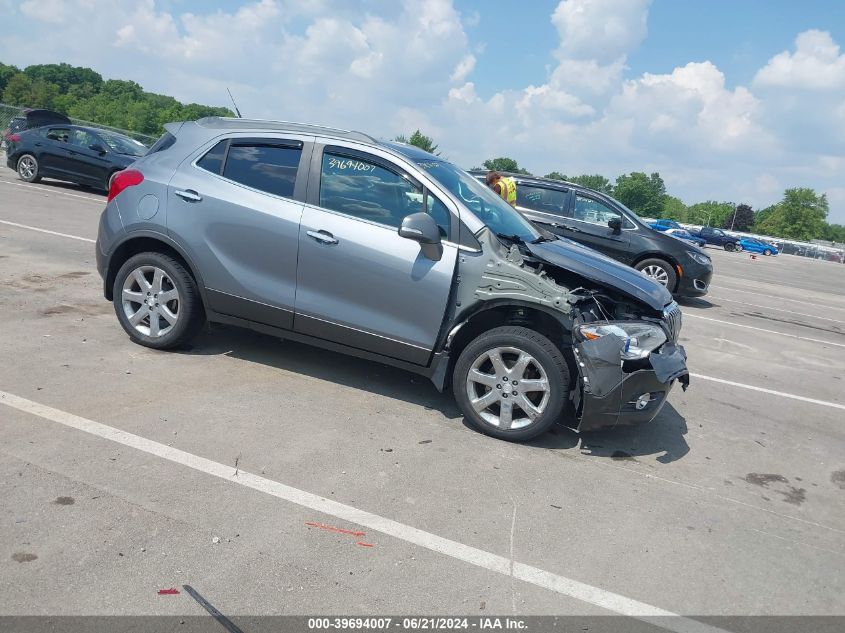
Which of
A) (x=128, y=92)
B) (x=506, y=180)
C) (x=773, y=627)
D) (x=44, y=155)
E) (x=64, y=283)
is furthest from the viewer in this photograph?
(x=128, y=92)

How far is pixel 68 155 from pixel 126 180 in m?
13.4

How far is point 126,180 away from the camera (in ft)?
19.2

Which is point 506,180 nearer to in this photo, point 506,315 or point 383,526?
point 506,315

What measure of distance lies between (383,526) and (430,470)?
0.76 m

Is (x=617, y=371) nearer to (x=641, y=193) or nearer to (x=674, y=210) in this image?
(x=641, y=193)

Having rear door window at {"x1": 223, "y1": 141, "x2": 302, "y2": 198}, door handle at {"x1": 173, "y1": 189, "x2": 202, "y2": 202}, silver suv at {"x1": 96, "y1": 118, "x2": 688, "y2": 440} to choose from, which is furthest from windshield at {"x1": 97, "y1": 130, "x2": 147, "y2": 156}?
rear door window at {"x1": 223, "y1": 141, "x2": 302, "y2": 198}

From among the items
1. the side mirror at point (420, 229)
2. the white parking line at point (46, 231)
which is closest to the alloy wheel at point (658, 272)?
the side mirror at point (420, 229)

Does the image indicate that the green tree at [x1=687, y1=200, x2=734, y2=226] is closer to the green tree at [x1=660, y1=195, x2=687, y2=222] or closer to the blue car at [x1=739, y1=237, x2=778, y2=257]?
the green tree at [x1=660, y1=195, x2=687, y2=222]

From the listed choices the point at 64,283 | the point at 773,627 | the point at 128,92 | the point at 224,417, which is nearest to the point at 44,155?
the point at 64,283

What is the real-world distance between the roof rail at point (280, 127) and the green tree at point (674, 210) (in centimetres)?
17170

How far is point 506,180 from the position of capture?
1141cm

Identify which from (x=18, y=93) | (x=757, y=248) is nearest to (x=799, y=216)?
(x=757, y=248)

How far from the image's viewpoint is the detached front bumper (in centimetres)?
463

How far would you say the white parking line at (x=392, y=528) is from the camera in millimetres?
3189
